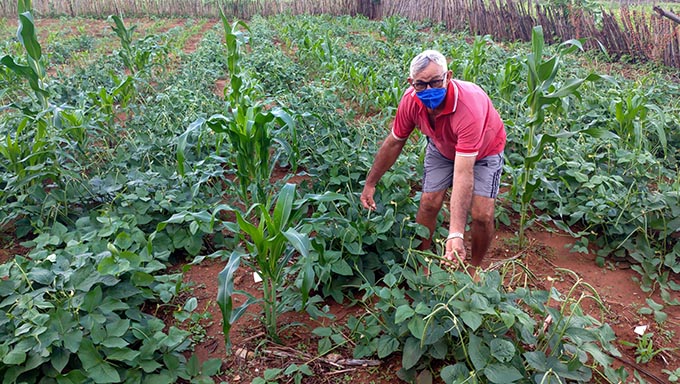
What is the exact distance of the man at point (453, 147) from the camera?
2707 millimetres

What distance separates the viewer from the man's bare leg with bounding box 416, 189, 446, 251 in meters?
3.27

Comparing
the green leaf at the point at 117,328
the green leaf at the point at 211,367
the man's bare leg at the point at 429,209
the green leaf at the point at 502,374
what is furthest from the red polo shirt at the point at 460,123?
the green leaf at the point at 117,328

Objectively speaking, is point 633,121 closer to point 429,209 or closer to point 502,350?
point 429,209

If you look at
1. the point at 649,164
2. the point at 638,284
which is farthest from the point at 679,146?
the point at 638,284

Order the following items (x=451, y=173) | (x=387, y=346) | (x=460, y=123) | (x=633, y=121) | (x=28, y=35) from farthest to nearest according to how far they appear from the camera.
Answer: (x=633, y=121)
(x=28, y=35)
(x=451, y=173)
(x=460, y=123)
(x=387, y=346)

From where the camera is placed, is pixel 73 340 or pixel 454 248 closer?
pixel 73 340

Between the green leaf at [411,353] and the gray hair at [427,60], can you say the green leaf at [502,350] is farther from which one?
the gray hair at [427,60]

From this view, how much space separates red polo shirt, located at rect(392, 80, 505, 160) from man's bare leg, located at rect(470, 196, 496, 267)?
0.96 feet

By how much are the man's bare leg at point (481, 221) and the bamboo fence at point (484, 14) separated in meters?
1.78

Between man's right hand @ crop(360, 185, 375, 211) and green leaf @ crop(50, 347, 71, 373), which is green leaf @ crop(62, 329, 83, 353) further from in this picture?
man's right hand @ crop(360, 185, 375, 211)

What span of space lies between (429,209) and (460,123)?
72 cm

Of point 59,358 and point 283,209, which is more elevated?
point 283,209

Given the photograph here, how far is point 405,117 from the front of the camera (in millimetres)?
3129

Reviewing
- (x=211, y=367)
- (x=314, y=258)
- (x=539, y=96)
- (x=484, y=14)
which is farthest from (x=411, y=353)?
(x=484, y=14)
